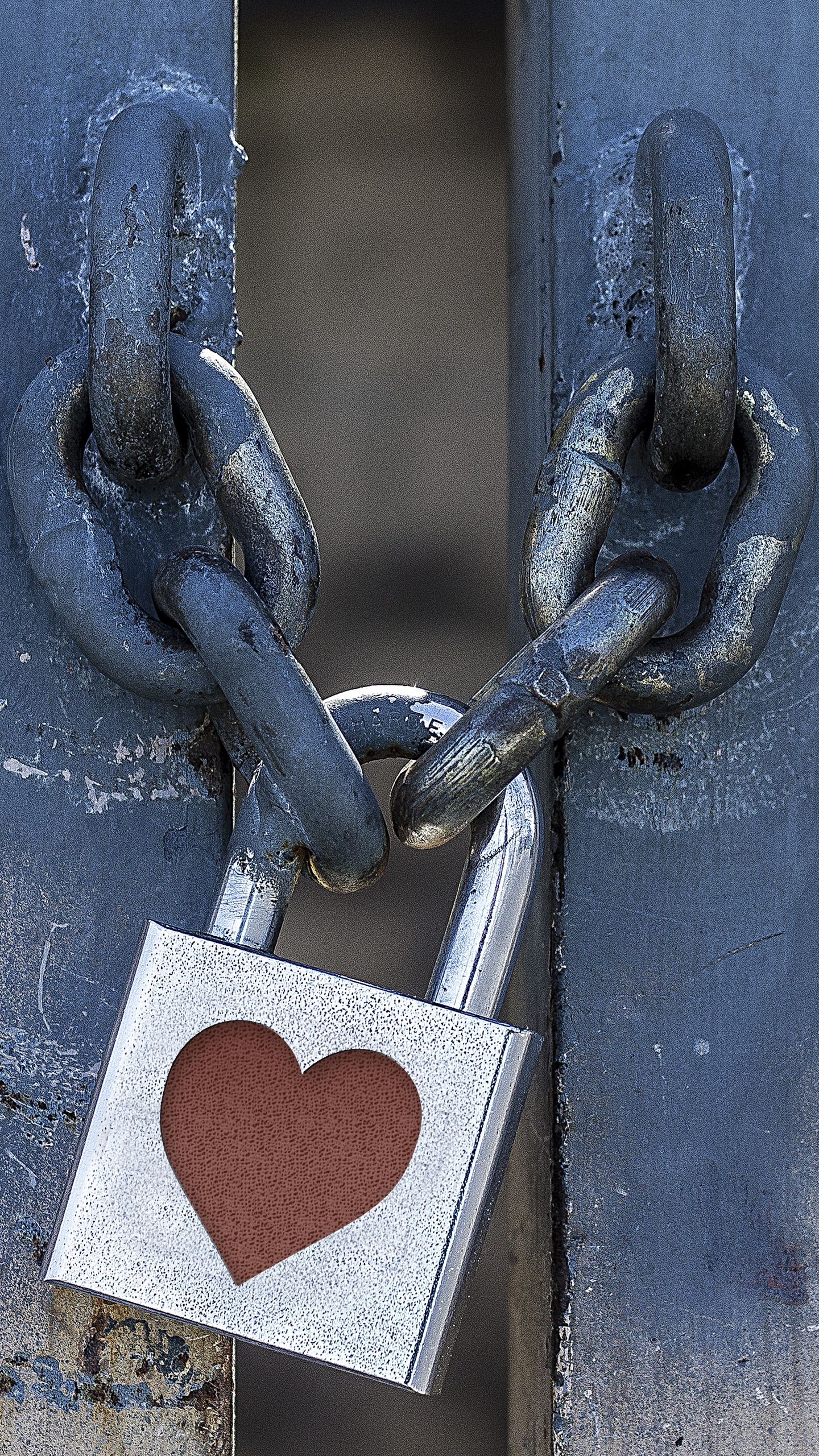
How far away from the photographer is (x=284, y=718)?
18.6 inches

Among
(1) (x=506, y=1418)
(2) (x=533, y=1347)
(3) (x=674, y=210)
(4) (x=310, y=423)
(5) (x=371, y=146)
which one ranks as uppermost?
(5) (x=371, y=146)

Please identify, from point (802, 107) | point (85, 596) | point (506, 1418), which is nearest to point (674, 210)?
point (802, 107)

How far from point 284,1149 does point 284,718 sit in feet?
0.54

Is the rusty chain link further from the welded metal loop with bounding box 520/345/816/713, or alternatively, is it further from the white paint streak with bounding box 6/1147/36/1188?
the white paint streak with bounding box 6/1147/36/1188

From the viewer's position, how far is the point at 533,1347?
0.61 m

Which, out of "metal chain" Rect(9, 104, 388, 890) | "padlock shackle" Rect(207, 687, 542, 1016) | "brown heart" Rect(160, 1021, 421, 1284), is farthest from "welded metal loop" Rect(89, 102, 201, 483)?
"brown heart" Rect(160, 1021, 421, 1284)

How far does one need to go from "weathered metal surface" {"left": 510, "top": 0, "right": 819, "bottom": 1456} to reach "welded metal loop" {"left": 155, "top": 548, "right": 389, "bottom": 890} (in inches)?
5.4

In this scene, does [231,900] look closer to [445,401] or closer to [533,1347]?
[533,1347]

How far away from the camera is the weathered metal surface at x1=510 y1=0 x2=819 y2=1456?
1.87 feet

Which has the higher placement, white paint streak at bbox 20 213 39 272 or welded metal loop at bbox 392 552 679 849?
white paint streak at bbox 20 213 39 272

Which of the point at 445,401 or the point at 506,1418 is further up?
the point at 445,401

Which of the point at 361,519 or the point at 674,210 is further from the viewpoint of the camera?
the point at 361,519

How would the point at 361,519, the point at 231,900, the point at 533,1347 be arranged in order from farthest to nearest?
the point at 361,519, the point at 533,1347, the point at 231,900

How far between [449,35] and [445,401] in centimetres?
30
